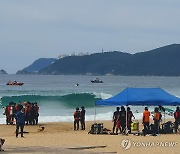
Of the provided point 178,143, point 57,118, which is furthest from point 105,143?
point 57,118

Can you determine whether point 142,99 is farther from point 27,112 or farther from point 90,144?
point 27,112

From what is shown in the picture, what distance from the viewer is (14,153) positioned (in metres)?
14.4

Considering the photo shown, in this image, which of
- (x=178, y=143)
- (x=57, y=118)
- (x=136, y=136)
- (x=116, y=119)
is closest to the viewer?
(x=178, y=143)

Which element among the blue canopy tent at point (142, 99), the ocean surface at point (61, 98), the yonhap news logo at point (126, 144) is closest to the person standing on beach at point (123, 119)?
the blue canopy tent at point (142, 99)

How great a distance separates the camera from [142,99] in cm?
2045

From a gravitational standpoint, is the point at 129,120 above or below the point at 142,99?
below

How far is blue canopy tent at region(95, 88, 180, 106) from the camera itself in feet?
66.8

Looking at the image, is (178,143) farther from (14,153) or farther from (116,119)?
(14,153)

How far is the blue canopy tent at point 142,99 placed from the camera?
2038cm

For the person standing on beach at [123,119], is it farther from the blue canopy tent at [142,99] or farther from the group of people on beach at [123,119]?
the blue canopy tent at [142,99]

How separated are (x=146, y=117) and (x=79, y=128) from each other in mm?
5393

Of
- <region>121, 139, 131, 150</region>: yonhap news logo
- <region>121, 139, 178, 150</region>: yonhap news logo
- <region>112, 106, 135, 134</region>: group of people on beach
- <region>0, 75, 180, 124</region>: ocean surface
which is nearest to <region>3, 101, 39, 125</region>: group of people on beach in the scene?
<region>0, 75, 180, 124</region>: ocean surface

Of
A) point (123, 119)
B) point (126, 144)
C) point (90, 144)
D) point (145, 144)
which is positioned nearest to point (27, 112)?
point (123, 119)

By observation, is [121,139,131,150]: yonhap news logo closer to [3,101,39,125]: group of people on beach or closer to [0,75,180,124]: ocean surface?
[3,101,39,125]: group of people on beach
